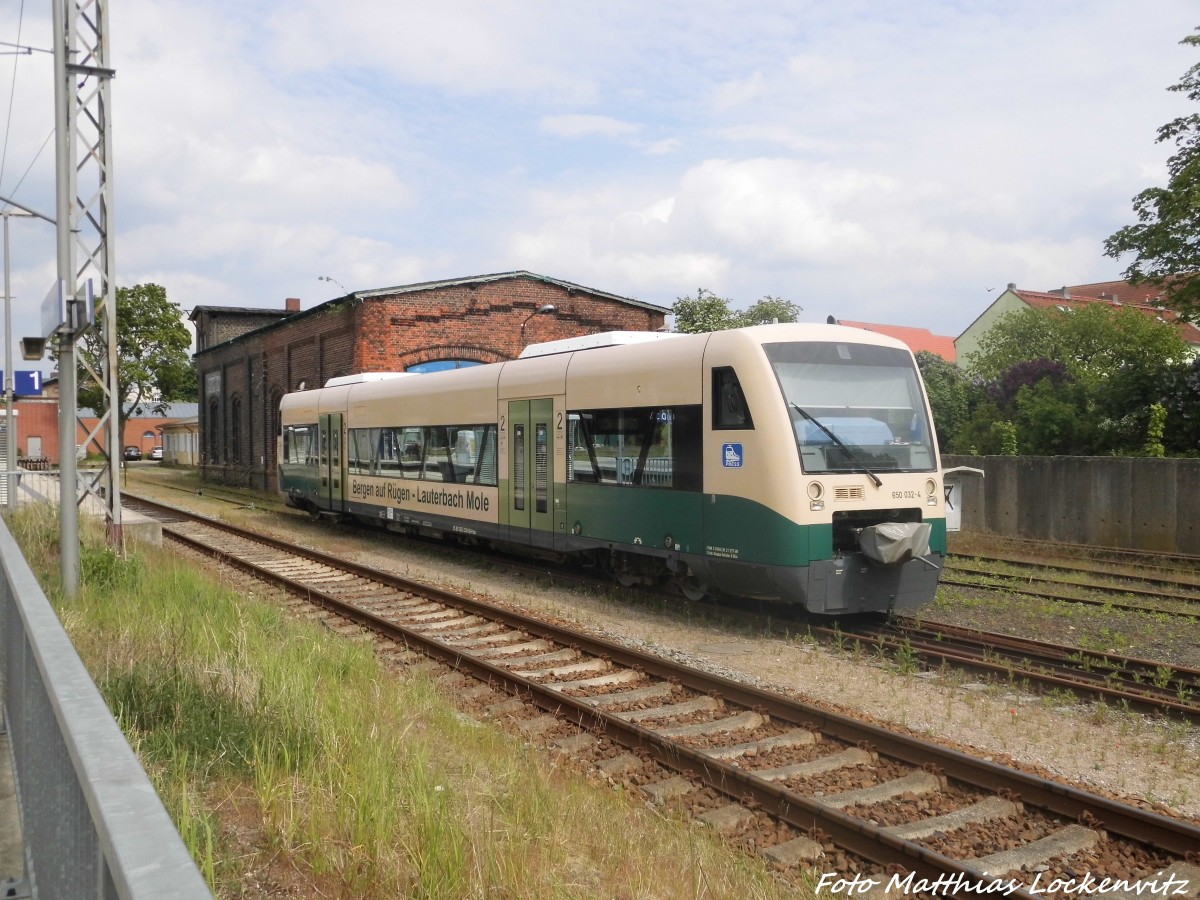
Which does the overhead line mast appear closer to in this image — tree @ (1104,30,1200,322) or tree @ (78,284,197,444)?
tree @ (1104,30,1200,322)

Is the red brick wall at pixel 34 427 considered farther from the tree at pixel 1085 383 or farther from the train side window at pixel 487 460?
the train side window at pixel 487 460

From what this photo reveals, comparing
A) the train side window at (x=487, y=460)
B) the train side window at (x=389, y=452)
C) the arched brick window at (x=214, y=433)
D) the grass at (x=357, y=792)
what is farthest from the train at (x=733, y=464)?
the arched brick window at (x=214, y=433)

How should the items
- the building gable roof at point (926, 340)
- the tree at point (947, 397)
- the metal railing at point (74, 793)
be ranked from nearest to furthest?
the metal railing at point (74, 793)
the tree at point (947, 397)
the building gable roof at point (926, 340)

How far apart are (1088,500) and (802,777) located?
49.4 feet

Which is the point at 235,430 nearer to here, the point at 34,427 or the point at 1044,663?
the point at 34,427

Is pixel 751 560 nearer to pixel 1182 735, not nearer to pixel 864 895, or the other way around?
pixel 1182 735

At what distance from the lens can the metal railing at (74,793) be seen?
151 centimetres

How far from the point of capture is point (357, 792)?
176 inches

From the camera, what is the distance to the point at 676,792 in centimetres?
592

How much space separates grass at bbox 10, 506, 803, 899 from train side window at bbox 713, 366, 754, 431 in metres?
4.01

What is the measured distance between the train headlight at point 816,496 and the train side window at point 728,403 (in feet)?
2.60

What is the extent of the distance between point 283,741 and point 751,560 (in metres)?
5.65

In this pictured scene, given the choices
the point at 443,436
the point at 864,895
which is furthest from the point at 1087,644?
the point at 443,436

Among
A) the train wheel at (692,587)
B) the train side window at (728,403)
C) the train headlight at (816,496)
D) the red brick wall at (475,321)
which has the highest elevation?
the red brick wall at (475,321)
